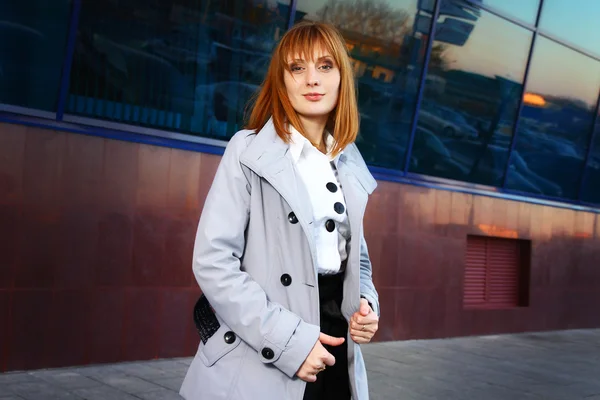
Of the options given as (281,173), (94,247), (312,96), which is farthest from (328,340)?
(94,247)

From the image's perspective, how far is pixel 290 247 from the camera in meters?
2.11

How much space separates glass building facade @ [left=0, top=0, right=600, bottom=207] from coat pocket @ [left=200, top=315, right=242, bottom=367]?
4916 millimetres

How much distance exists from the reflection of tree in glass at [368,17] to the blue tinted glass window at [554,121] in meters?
3.09

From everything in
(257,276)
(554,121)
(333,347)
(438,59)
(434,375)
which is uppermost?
(438,59)

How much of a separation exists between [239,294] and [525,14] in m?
10.4

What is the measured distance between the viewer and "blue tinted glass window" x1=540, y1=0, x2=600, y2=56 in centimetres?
1159

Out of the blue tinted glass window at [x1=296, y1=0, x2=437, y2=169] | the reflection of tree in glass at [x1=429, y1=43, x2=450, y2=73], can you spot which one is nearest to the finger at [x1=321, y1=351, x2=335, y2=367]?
the blue tinted glass window at [x1=296, y1=0, x2=437, y2=169]

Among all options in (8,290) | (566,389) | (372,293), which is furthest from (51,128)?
(566,389)

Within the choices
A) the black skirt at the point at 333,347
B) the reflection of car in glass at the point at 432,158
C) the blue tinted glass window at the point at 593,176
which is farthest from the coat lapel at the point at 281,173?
the blue tinted glass window at the point at 593,176

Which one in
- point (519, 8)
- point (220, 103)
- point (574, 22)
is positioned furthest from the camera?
point (574, 22)

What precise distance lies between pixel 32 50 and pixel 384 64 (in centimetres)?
477

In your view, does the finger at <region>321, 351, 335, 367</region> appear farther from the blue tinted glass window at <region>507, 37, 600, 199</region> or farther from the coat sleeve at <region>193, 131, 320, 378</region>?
the blue tinted glass window at <region>507, 37, 600, 199</region>

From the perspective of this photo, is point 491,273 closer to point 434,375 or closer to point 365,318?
point 434,375

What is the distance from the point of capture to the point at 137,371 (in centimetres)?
659
